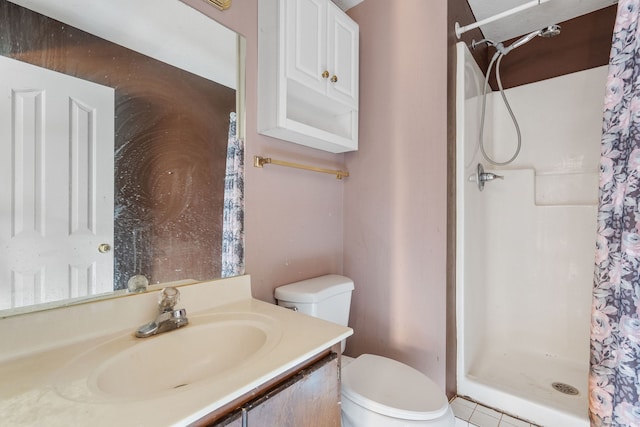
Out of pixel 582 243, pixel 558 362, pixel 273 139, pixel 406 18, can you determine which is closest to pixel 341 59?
pixel 406 18

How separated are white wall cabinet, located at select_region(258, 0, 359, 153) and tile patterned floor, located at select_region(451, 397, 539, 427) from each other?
1.39 metres

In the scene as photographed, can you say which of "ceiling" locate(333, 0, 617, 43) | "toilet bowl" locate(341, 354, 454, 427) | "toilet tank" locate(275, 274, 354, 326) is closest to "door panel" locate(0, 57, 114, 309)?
"toilet tank" locate(275, 274, 354, 326)

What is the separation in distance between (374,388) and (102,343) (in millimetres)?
877

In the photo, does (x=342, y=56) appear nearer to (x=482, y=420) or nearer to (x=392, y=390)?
(x=392, y=390)

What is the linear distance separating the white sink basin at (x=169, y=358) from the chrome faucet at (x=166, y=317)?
2cm

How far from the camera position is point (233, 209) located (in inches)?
47.8

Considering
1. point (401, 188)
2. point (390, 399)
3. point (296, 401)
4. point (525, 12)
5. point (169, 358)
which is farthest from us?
point (525, 12)

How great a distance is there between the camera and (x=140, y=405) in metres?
0.52

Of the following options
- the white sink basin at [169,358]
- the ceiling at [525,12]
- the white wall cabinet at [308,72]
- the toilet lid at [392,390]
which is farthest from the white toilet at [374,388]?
the ceiling at [525,12]

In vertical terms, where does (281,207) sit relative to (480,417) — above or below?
above

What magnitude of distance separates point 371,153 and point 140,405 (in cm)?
145

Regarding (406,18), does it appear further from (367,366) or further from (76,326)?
(76,326)

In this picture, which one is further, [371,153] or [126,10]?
[371,153]

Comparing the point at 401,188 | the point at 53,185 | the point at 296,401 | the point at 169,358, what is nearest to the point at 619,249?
the point at 401,188
